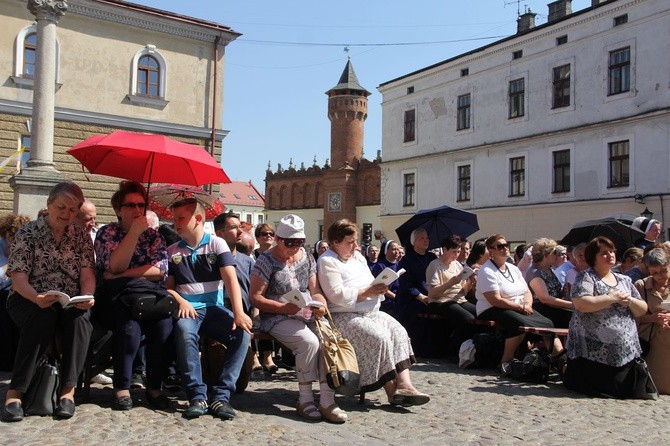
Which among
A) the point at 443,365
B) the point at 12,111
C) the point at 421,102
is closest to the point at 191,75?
the point at 12,111

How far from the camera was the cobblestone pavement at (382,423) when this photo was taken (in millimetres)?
5105

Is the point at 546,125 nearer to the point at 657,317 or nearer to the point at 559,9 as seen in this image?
the point at 559,9

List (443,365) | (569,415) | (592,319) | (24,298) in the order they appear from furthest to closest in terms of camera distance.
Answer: (443,365) < (592,319) < (569,415) < (24,298)

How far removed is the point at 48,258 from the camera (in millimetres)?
5723

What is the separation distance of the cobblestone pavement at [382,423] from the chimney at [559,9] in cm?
2962

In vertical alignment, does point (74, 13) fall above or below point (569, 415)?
above

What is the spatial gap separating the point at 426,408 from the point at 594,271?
2.48 meters

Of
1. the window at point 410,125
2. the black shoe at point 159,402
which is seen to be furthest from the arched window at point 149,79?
the black shoe at point 159,402

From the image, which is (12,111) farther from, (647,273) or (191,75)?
(647,273)

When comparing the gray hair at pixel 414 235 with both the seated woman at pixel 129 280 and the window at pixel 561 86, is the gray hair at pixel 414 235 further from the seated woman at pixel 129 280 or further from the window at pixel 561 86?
the window at pixel 561 86

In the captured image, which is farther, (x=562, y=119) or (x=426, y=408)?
(x=562, y=119)

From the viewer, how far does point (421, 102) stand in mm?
38062

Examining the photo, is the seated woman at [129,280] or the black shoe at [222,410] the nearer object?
the black shoe at [222,410]

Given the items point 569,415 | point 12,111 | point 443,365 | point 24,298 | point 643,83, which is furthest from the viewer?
point 643,83
